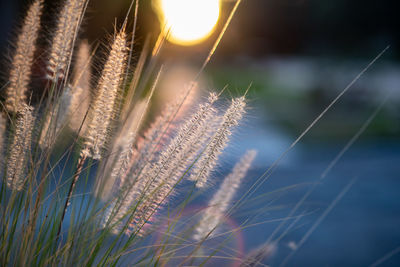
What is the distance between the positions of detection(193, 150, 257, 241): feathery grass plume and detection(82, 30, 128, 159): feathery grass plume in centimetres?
41

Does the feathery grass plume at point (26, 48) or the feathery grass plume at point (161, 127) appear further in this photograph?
the feathery grass plume at point (26, 48)

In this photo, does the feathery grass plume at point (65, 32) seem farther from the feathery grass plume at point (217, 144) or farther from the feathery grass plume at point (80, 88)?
the feathery grass plume at point (217, 144)

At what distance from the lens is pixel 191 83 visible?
1350 millimetres

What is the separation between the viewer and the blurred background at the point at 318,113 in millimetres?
2910

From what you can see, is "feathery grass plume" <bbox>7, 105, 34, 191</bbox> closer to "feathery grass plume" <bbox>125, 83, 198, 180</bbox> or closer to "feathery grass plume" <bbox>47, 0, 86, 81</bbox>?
"feathery grass plume" <bbox>47, 0, 86, 81</bbox>

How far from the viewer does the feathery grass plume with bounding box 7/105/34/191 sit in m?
1.32

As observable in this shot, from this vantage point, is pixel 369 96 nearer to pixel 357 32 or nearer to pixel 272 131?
pixel 357 32

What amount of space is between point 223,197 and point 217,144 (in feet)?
0.81

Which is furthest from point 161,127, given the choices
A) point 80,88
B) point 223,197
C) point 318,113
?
point 318,113

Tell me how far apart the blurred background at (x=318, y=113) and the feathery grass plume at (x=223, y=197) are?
4 centimetres

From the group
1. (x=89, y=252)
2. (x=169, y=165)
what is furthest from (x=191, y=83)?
(x=89, y=252)

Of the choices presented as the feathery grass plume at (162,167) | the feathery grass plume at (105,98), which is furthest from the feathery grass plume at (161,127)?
the feathery grass plume at (105,98)

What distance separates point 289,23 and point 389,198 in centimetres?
1061

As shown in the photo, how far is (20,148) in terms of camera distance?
1315 mm
